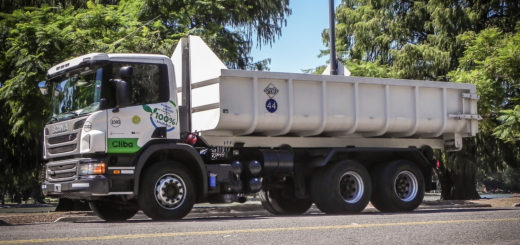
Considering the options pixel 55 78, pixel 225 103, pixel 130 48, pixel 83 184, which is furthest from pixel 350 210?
pixel 130 48

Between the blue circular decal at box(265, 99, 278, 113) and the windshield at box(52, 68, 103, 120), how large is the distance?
3121mm

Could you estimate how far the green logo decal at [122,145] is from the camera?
38.7 ft

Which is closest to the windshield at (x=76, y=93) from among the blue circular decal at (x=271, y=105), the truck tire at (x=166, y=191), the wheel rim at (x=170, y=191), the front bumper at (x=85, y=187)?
the front bumper at (x=85, y=187)

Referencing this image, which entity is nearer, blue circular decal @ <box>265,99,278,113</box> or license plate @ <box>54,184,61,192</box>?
license plate @ <box>54,184,61,192</box>

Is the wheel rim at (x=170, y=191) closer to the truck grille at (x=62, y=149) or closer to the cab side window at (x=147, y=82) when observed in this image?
the cab side window at (x=147, y=82)

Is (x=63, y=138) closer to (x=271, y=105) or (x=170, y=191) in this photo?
(x=170, y=191)

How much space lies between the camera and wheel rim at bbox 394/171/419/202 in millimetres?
14602

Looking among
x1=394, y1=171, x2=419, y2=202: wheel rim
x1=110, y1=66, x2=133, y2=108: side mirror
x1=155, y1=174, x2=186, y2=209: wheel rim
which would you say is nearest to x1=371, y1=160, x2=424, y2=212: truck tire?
x1=394, y1=171, x2=419, y2=202: wheel rim

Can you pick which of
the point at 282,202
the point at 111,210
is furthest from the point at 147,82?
the point at 282,202

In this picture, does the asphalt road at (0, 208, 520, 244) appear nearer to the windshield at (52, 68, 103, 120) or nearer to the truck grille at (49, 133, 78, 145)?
the truck grille at (49, 133, 78, 145)

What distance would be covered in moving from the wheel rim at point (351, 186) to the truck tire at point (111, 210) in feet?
13.0

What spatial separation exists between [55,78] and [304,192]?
5148mm

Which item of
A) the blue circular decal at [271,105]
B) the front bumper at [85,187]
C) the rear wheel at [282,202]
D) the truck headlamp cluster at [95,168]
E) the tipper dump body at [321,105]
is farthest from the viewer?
the rear wheel at [282,202]

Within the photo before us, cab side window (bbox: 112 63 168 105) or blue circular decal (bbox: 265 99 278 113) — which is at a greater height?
cab side window (bbox: 112 63 168 105)
